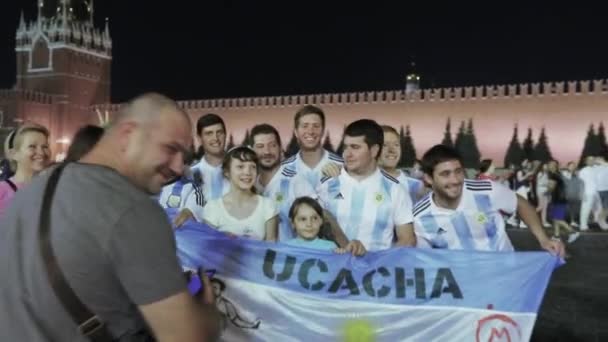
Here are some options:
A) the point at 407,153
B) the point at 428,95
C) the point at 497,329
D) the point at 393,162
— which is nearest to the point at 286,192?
the point at 393,162

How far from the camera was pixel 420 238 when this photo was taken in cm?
352

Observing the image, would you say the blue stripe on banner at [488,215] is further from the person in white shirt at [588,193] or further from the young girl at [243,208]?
the person in white shirt at [588,193]

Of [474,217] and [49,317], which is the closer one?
[49,317]

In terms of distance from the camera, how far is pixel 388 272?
310cm

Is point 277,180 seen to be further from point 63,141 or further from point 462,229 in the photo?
point 63,141

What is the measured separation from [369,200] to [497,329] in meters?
0.94

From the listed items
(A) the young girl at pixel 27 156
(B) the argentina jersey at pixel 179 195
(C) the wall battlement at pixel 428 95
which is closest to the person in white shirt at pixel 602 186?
(B) the argentina jersey at pixel 179 195

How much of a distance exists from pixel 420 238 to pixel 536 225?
551mm

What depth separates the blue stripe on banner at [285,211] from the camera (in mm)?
3963

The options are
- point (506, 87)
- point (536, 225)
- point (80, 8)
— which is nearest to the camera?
point (536, 225)

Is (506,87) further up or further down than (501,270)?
further up

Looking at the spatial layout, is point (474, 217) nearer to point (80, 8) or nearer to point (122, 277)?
point (122, 277)

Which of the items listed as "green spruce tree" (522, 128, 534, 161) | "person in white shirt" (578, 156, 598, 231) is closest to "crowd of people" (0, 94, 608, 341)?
"person in white shirt" (578, 156, 598, 231)

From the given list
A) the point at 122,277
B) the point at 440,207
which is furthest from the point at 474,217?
the point at 122,277
